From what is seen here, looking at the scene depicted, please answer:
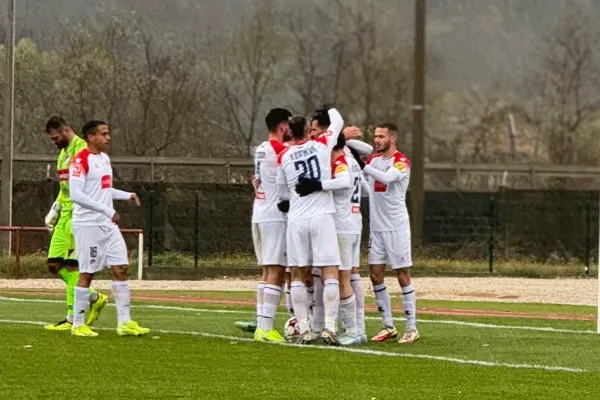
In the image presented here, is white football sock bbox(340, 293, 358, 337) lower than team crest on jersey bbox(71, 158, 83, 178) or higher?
lower

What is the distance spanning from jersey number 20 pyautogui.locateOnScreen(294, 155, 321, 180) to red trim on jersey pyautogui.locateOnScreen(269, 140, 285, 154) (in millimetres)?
679

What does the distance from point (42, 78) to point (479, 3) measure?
560 inches

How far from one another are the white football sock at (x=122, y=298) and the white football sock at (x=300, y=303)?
1.75 metres

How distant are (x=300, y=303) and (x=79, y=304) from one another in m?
2.34

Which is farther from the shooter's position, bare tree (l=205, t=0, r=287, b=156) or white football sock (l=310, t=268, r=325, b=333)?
bare tree (l=205, t=0, r=287, b=156)

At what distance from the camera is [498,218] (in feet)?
128

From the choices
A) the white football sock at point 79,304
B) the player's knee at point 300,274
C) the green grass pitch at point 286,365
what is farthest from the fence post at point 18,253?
the player's knee at point 300,274

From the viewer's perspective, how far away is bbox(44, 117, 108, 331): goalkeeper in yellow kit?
16.5 metres

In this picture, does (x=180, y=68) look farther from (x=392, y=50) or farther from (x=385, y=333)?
(x=385, y=333)

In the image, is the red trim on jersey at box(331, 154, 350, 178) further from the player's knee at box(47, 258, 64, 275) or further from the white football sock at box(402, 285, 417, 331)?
the player's knee at box(47, 258, 64, 275)

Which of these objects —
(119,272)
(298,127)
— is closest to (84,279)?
(119,272)

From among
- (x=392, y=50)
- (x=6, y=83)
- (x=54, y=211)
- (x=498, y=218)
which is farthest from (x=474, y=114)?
(x=54, y=211)

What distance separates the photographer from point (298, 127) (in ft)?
47.9

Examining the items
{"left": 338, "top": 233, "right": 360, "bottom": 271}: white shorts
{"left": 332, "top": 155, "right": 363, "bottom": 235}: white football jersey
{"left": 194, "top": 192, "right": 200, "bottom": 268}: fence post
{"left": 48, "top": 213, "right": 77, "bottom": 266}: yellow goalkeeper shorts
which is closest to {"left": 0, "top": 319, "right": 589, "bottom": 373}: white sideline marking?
{"left": 338, "top": 233, "right": 360, "bottom": 271}: white shorts
